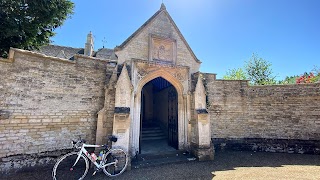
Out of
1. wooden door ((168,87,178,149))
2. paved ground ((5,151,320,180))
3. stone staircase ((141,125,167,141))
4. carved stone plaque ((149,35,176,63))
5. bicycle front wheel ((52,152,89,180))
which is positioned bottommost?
paved ground ((5,151,320,180))

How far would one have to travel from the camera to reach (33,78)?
17.6 ft

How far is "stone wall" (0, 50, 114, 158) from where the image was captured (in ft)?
16.3

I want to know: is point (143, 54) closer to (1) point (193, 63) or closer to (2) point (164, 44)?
(2) point (164, 44)

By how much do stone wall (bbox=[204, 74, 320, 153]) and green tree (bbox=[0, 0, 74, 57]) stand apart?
833cm

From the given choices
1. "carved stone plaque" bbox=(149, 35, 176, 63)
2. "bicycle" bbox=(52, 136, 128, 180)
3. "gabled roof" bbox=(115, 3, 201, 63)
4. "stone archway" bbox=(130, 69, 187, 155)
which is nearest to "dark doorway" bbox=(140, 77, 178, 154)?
"stone archway" bbox=(130, 69, 187, 155)

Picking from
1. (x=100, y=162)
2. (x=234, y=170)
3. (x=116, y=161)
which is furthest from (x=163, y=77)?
(x=234, y=170)

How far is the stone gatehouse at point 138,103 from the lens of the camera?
5199mm

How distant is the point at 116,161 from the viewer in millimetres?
5160

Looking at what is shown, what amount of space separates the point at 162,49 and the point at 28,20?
6248 mm

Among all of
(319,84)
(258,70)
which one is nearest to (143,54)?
(319,84)

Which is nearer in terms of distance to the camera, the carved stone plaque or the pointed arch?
the pointed arch

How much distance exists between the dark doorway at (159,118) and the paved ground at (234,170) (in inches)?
78.9

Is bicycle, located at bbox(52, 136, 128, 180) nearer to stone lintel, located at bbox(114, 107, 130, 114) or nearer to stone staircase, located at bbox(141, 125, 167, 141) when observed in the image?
stone lintel, located at bbox(114, 107, 130, 114)

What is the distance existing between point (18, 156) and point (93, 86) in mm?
3376
